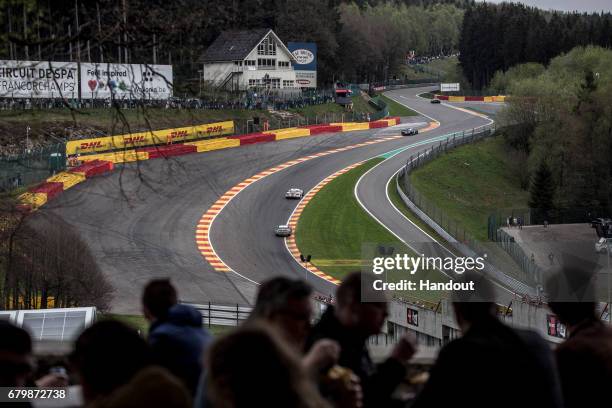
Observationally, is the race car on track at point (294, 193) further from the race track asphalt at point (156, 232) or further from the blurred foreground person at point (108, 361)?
the blurred foreground person at point (108, 361)

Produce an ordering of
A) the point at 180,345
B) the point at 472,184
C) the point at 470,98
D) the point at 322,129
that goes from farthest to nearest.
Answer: the point at 470,98 < the point at 322,129 < the point at 472,184 < the point at 180,345

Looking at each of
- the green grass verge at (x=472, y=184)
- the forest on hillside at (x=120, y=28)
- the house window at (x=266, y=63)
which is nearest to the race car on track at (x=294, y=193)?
the green grass verge at (x=472, y=184)

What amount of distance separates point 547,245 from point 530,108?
38893 millimetres

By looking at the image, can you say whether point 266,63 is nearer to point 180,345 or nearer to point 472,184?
point 472,184

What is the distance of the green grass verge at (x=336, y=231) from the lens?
45.2 meters

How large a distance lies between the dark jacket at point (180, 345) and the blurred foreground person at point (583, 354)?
221 cm

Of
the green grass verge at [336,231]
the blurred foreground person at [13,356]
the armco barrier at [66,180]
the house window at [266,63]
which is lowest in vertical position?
the green grass verge at [336,231]

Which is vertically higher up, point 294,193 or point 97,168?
point 97,168

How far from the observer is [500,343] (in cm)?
480

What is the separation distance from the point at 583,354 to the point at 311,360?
6.06ft

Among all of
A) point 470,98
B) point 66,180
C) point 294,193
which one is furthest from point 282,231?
point 470,98

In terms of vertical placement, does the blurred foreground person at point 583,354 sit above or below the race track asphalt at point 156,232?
above

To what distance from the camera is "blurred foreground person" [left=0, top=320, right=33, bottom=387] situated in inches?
186

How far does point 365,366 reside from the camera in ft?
17.6
